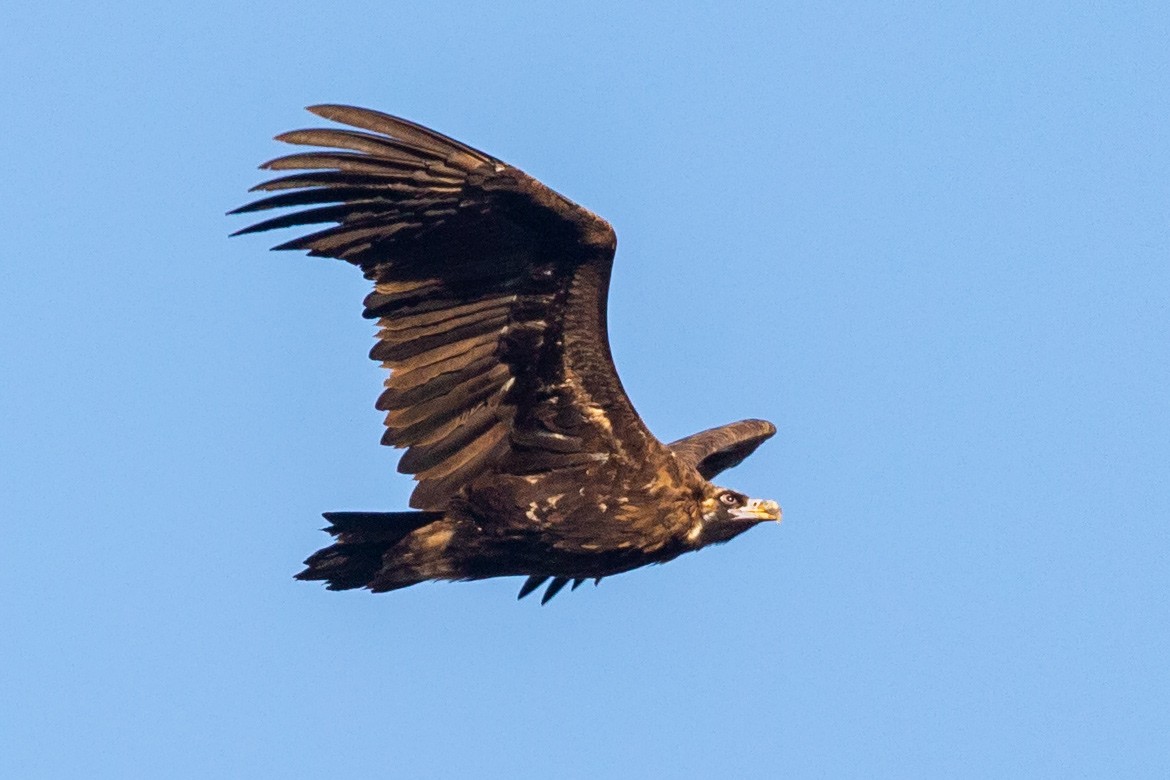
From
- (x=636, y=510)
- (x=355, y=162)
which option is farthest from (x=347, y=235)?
(x=636, y=510)

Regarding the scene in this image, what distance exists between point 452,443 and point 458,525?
0.60 meters

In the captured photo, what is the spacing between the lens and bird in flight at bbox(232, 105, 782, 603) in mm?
17719

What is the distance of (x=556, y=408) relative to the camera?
18750 millimetres

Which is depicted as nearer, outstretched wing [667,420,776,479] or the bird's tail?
the bird's tail

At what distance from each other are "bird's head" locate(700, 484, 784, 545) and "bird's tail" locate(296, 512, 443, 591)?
2041mm

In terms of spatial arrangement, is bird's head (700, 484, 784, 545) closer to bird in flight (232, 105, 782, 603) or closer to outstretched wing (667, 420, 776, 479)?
bird in flight (232, 105, 782, 603)

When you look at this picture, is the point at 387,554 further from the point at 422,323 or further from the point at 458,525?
the point at 422,323

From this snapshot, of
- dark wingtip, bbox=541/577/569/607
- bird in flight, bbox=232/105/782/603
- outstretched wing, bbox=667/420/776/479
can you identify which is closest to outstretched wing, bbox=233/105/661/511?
bird in flight, bbox=232/105/782/603

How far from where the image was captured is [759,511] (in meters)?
19.5

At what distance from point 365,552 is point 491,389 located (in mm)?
1477

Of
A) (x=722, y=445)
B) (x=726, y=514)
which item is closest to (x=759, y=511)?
(x=726, y=514)

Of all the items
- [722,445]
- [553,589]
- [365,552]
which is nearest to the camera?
[365,552]

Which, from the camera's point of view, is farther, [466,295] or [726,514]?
[726,514]

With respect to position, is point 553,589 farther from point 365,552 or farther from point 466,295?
point 466,295
